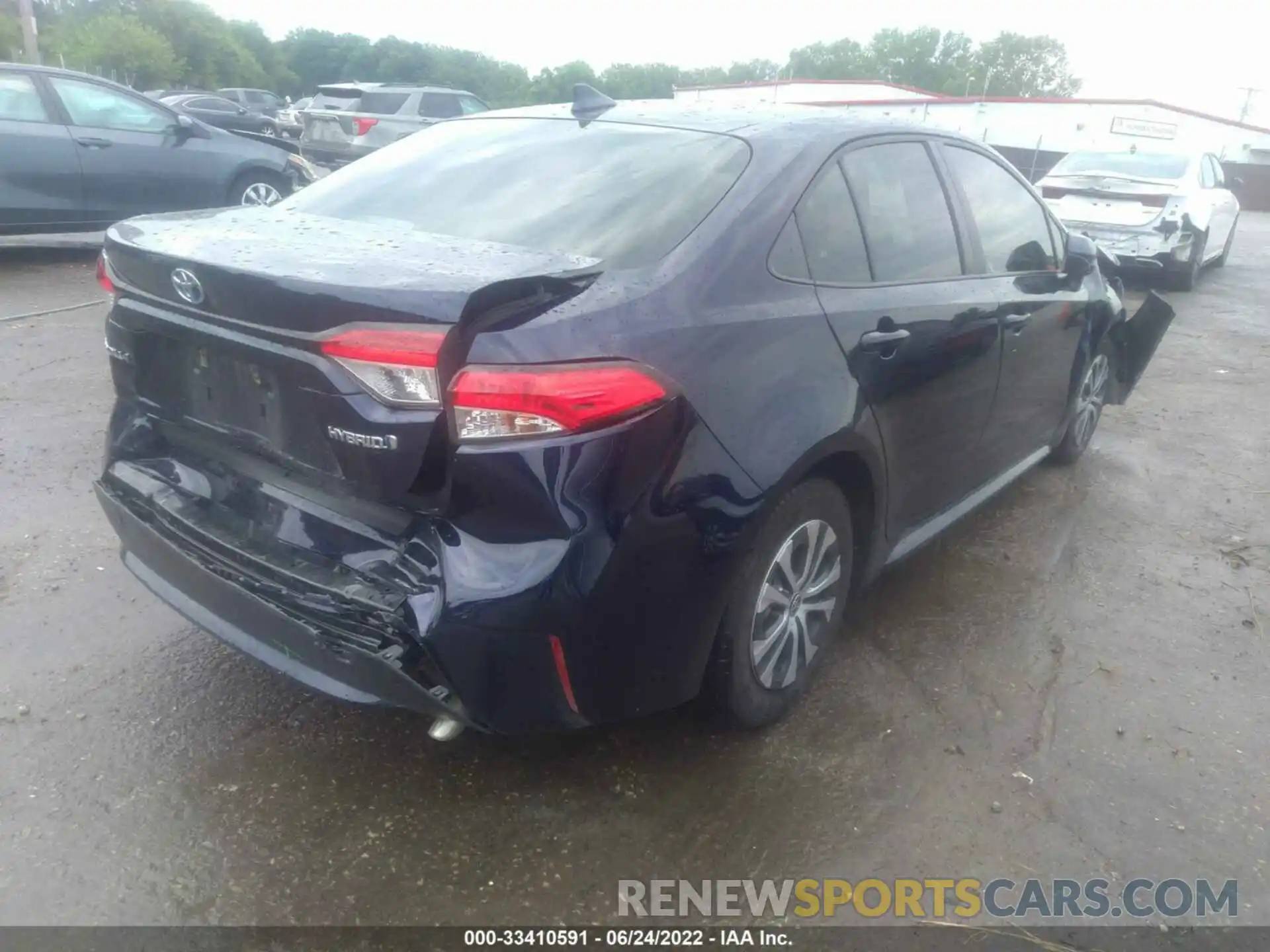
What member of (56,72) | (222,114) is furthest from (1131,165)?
(222,114)

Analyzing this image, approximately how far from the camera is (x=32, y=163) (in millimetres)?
8023

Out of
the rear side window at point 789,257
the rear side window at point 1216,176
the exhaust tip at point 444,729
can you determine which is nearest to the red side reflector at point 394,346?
the exhaust tip at point 444,729

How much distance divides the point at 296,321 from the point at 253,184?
324 inches

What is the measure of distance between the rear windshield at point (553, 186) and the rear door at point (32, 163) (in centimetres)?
612

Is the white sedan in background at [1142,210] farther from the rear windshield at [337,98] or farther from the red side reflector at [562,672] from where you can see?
the rear windshield at [337,98]

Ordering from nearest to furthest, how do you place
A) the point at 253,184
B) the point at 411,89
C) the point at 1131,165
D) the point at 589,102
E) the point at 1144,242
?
the point at 589,102, the point at 253,184, the point at 1144,242, the point at 1131,165, the point at 411,89

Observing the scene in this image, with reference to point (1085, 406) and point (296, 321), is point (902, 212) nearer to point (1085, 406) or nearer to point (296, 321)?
point (296, 321)

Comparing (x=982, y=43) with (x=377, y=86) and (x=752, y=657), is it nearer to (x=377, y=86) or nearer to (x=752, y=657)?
(x=377, y=86)

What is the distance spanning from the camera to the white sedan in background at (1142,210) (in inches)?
405

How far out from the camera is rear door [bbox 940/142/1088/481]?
365 cm

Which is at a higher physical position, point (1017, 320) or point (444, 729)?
point (1017, 320)

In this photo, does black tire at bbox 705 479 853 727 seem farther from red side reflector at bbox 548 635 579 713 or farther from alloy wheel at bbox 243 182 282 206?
alloy wheel at bbox 243 182 282 206

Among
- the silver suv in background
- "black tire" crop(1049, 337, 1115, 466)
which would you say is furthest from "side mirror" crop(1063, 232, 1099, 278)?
the silver suv in background

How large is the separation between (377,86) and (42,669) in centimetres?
1540
